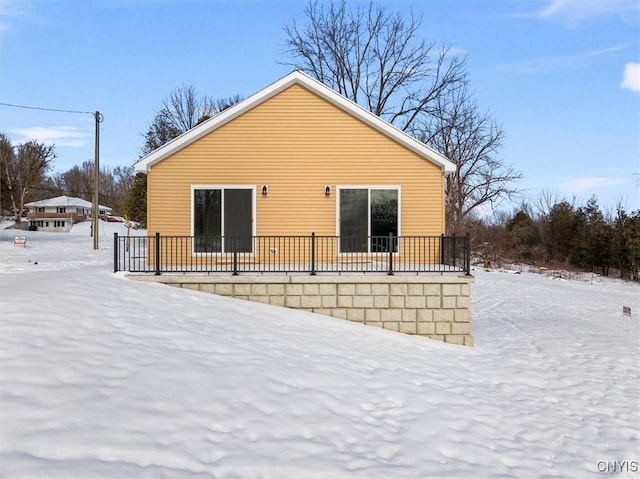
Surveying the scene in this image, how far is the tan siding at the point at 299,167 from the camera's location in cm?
1188

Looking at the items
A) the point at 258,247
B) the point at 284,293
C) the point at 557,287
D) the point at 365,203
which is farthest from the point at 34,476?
the point at 557,287

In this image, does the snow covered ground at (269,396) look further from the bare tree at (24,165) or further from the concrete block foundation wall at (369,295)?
the bare tree at (24,165)

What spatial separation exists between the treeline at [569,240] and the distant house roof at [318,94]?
20.8 meters

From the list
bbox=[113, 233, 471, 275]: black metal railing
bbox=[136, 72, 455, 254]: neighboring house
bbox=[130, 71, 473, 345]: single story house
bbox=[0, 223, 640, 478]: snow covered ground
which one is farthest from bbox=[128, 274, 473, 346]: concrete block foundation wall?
bbox=[136, 72, 455, 254]: neighboring house

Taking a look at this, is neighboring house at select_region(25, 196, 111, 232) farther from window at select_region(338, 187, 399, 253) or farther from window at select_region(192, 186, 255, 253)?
window at select_region(338, 187, 399, 253)

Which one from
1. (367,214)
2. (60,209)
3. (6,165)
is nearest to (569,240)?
(367,214)

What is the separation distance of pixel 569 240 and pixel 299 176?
27023mm

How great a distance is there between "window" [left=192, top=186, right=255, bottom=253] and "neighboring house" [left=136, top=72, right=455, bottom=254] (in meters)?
0.03

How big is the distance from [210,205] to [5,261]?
44.7ft

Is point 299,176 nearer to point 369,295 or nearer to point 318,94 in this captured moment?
point 318,94

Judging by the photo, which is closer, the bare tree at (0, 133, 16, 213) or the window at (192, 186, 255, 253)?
the window at (192, 186, 255, 253)

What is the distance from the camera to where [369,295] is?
9.70 m

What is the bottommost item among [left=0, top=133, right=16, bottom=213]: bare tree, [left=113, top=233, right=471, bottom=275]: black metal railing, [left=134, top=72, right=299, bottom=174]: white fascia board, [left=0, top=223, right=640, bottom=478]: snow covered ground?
[left=0, top=223, right=640, bottom=478]: snow covered ground

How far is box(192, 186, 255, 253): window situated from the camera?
11.9 meters
